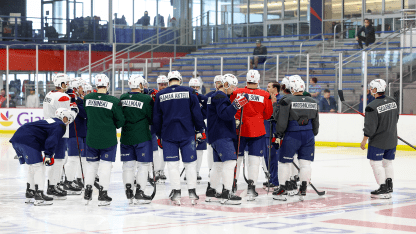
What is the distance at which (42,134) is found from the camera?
6.94 m

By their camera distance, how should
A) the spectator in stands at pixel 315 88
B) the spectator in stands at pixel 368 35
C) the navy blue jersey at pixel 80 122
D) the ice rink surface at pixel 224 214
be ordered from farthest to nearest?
the spectator in stands at pixel 368 35, the spectator in stands at pixel 315 88, the navy blue jersey at pixel 80 122, the ice rink surface at pixel 224 214

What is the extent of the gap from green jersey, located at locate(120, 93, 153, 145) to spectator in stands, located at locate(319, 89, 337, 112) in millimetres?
8538

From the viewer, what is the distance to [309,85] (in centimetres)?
1487

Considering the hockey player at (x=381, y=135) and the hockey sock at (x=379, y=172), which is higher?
the hockey player at (x=381, y=135)

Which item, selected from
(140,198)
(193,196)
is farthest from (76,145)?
(193,196)

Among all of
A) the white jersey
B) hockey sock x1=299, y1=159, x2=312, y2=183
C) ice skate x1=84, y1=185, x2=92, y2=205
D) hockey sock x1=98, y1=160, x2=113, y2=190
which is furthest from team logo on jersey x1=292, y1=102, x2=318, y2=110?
the white jersey

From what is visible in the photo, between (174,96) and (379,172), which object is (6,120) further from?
(379,172)

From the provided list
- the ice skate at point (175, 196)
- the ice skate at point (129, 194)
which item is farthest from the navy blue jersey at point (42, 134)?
the ice skate at point (175, 196)

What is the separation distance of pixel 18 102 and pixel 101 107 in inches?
498

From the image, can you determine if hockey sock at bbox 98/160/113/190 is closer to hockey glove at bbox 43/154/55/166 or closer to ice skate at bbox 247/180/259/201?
hockey glove at bbox 43/154/55/166

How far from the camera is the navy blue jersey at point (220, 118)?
699 centimetres

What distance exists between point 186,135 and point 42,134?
1.66 metres

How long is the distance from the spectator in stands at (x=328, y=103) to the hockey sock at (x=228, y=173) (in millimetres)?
8303

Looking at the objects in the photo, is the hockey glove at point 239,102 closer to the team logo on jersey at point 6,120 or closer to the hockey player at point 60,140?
the hockey player at point 60,140
